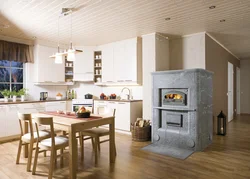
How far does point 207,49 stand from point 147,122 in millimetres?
2276

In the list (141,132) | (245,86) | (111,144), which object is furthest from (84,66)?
(245,86)

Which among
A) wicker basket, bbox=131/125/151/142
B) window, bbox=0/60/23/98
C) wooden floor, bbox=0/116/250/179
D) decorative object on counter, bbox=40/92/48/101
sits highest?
window, bbox=0/60/23/98

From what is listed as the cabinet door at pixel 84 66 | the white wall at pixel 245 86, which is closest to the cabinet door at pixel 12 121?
the cabinet door at pixel 84 66

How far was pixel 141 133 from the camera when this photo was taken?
4285 millimetres

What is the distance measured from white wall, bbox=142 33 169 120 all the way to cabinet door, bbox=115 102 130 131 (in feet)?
1.42

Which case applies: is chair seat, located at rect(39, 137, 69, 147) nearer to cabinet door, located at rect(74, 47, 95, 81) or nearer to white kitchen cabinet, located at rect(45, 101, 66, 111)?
white kitchen cabinet, located at rect(45, 101, 66, 111)

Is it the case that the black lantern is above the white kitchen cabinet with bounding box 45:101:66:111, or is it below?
below

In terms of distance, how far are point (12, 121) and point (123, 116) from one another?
2681 mm

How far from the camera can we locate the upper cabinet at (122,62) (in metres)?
5.05

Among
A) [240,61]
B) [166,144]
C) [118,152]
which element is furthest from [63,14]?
[240,61]

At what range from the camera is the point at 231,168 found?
2834 millimetres

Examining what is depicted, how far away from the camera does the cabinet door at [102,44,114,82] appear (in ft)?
18.2

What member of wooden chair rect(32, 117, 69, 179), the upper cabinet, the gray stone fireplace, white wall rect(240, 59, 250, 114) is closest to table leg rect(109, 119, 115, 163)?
wooden chair rect(32, 117, 69, 179)

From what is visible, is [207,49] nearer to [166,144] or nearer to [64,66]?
[166,144]
